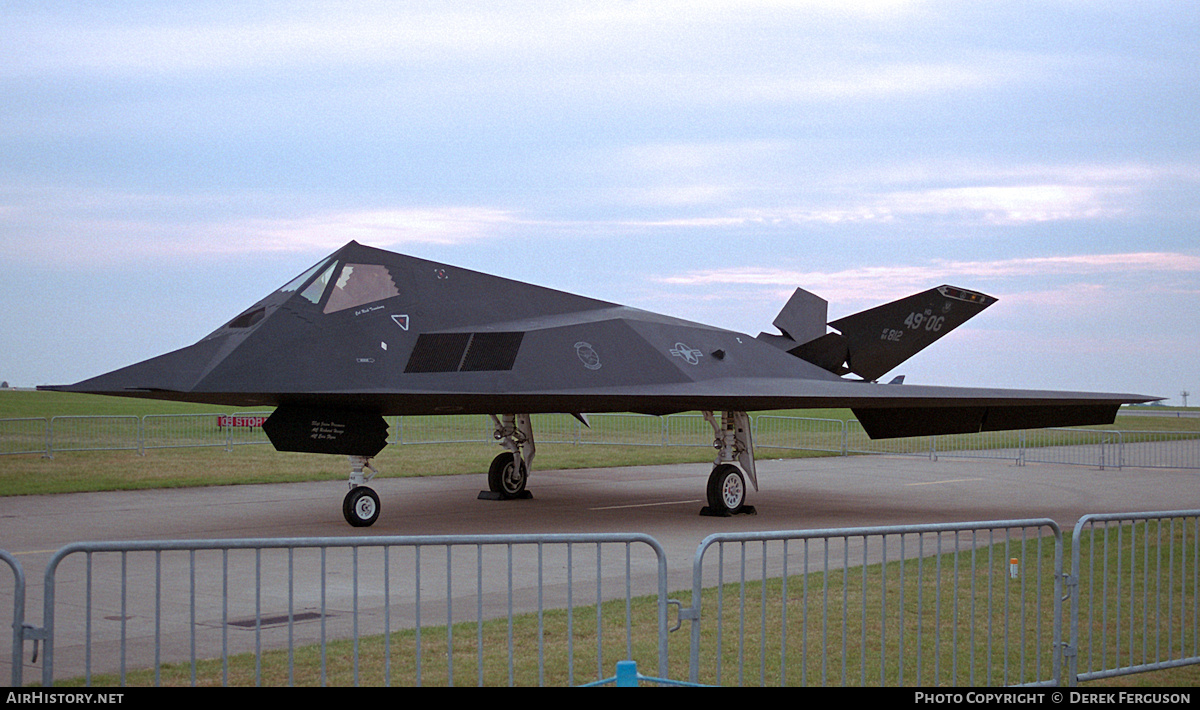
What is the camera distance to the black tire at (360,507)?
42.4 ft

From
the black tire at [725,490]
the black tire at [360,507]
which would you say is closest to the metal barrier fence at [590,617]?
the black tire at [360,507]

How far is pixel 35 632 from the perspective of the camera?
5.05 metres

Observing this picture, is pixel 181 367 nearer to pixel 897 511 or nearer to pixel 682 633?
pixel 682 633

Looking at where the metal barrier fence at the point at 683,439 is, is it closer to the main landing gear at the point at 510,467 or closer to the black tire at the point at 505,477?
the main landing gear at the point at 510,467

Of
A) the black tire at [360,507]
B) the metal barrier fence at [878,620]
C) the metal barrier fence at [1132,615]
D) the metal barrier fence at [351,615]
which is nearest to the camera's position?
the metal barrier fence at [351,615]

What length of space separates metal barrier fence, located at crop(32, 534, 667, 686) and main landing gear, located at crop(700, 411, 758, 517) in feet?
11.4

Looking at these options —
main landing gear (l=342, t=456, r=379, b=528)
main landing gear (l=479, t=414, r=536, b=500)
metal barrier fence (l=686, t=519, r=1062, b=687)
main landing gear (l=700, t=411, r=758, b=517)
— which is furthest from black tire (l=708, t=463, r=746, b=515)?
main landing gear (l=342, t=456, r=379, b=528)

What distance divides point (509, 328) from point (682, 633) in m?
6.67

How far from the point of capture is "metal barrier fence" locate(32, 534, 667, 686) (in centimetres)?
555

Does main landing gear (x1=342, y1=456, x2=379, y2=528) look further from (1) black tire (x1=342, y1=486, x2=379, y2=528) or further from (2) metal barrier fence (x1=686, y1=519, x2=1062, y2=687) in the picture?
(2) metal barrier fence (x1=686, y1=519, x2=1062, y2=687)

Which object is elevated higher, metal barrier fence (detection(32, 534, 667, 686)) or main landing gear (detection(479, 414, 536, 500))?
main landing gear (detection(479, 414, 536, 500))

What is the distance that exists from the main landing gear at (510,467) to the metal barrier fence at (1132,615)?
28.5 feet

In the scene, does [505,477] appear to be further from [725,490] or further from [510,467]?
[725,490]
